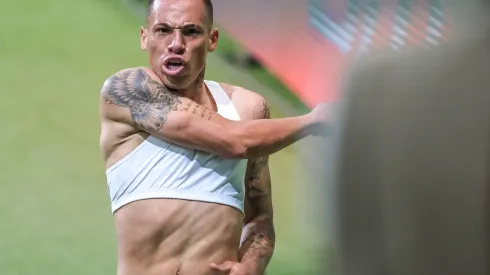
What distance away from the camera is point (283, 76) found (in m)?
3.75

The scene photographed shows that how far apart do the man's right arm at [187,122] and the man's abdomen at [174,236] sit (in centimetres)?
14

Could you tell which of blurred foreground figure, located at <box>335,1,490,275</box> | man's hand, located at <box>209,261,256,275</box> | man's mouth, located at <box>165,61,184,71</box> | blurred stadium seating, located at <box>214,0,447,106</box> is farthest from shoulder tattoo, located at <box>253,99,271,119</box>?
blurred foreground figure, located at <box>335,1,490,275</box>

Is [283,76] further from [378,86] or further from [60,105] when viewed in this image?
[378,86]

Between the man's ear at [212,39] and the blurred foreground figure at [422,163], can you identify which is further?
the man's ear at [212,39]

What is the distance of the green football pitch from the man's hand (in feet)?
2.36

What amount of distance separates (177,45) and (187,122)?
17 centimetres

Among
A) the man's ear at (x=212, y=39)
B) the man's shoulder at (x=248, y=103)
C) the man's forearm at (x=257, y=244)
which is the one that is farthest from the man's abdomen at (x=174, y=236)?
the man's ear at (x=212, y=39)

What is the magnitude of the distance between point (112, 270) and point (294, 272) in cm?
65

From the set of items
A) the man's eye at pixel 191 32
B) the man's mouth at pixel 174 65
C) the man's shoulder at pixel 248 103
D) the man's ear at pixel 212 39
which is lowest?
the man's shoulder at pixel 248 103

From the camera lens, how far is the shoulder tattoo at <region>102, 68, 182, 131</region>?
1.68 m

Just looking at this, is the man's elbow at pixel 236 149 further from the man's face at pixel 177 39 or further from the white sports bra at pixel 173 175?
the man's face at pixel 177 39

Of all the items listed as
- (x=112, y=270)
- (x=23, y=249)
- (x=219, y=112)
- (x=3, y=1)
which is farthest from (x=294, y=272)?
(x=3, y=1)

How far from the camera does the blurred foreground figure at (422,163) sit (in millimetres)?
603

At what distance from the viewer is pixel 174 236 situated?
171 cm
